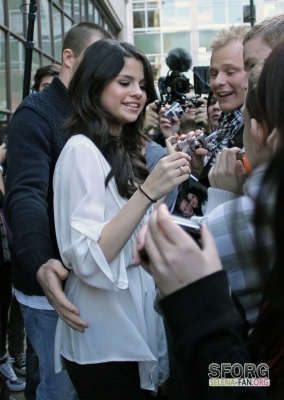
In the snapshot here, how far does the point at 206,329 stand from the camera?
1.02m

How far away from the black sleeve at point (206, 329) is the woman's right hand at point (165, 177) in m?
0.90

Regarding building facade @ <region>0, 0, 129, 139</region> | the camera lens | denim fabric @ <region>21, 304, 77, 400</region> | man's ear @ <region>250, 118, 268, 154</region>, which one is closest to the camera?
man's ear @ <region>250, 118, 268, 154</region>

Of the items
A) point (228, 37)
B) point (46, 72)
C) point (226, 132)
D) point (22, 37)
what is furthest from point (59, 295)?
point (22, 37)

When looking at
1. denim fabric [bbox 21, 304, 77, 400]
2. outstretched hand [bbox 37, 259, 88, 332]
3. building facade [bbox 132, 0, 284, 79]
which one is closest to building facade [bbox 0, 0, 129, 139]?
denim fabric [bbox 21, 304, 77, 400]

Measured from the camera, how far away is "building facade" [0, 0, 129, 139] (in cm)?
753

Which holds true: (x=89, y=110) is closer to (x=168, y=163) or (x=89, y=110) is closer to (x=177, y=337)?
(x=168, y=163)

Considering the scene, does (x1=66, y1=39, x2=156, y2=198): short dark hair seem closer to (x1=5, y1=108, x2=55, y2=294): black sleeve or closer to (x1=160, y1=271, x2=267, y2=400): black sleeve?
(x1=5, y1=108, x2=55, y2=294): black sleeve

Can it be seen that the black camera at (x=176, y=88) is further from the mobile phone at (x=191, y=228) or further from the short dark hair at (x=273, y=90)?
the mobile phone at (x=191, y=228)

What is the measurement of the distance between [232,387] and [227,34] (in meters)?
2.26

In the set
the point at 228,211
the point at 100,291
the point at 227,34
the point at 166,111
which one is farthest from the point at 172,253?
the point at 166,111

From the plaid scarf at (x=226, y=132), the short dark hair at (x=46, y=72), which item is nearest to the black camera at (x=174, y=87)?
the short dark hair at (x=46, y=72)

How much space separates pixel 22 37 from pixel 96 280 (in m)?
7.27

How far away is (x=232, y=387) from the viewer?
1.07m

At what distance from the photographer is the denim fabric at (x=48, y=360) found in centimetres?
232
